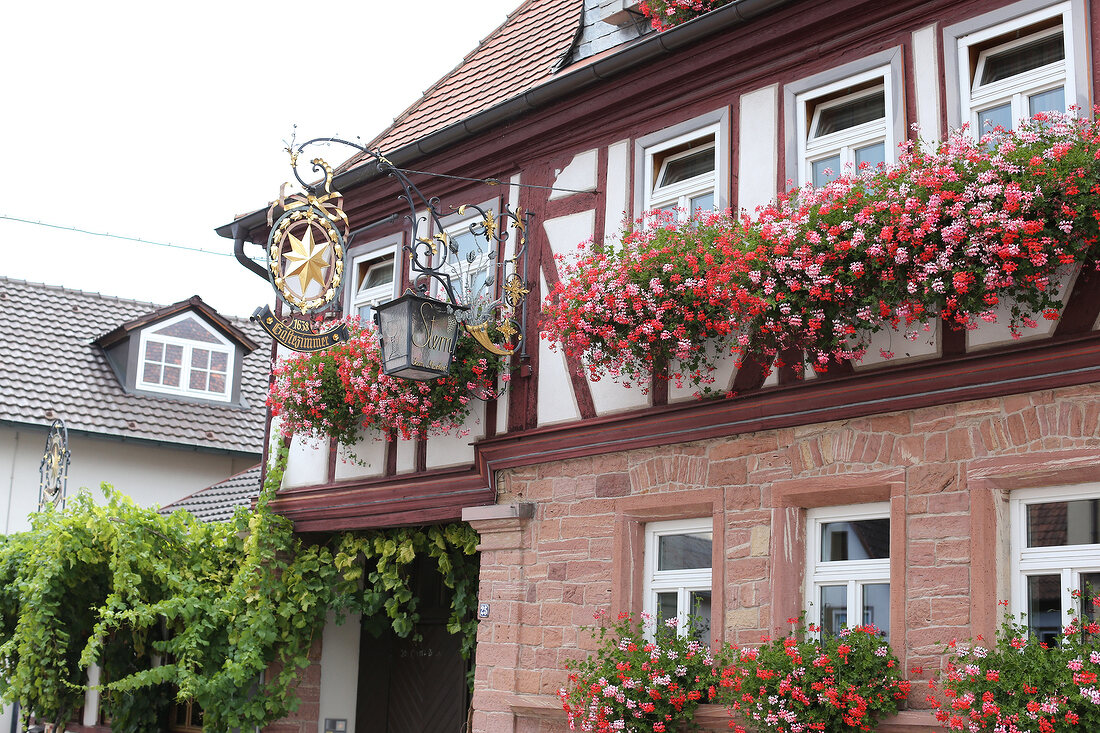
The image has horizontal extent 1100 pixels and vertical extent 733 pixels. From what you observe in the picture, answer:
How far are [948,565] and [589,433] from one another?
2920 millimetres

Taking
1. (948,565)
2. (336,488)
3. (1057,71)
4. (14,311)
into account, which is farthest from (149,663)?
(1057,71)

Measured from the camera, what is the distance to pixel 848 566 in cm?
762

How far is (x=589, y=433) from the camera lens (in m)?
9.16

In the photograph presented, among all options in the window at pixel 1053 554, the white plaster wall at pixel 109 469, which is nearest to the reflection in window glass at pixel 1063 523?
the window at pixel 1053 554

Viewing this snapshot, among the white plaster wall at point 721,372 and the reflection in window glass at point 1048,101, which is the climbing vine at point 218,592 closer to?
the white plaster wall at point 721,372

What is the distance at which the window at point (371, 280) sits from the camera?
452 inches

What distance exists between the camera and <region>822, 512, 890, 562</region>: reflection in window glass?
297 inches

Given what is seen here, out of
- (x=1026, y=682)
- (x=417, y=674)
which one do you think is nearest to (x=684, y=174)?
(x=1026, y=682)

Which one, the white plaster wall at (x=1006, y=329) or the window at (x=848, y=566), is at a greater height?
the white plaster wall at (x=1006, y=329)

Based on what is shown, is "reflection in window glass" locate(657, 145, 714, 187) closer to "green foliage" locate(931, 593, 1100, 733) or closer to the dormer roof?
"green foliage" locate(931, 593, 1100, 733)

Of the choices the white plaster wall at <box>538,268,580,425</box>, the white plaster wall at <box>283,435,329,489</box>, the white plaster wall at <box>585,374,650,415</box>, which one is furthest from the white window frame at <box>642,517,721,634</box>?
the white plaster wall at <box>283,435,329,489</box>

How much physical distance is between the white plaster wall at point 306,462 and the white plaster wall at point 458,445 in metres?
1.46

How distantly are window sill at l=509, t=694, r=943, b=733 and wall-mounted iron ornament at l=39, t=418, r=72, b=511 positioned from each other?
8500 mm

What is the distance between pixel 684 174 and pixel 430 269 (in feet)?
6.16
